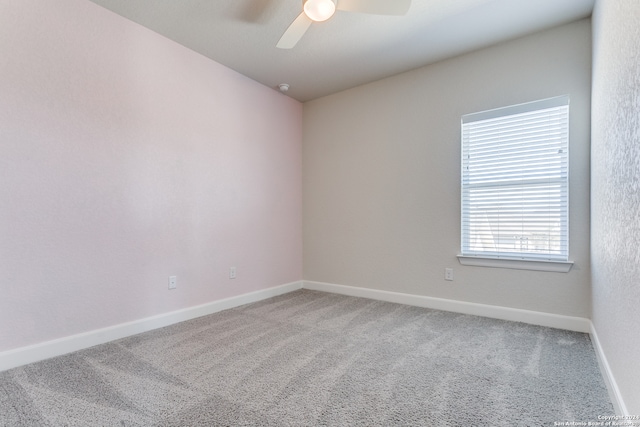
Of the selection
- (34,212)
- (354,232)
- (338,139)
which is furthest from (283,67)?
(34,212)

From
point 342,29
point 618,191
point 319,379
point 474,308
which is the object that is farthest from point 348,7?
point 474,308

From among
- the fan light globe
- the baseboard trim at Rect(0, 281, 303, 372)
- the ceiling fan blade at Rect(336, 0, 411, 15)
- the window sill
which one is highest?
the ceiling fan blade at Rect(336, 0, 411, 15)

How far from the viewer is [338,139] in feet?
12.7

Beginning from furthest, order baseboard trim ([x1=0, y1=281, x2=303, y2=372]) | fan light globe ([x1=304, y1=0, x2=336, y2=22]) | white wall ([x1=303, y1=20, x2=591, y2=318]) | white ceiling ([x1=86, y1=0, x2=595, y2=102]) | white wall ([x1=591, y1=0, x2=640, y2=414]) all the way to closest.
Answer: white wall ([x1=303, y1=20, x2=591, y2=318]), white ceiling ([x1=86, y1=0, x2=595, y2=102]), baseboard trim ([x1=0, y1=281, x2=303, y2=372]), fan light globe ([x1=304, y1=0, x2=336, y2=22]), white wall ([x1=591, y1=0, x2=640, y2=414])

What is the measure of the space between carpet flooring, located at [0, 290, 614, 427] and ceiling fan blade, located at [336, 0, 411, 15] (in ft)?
7.29

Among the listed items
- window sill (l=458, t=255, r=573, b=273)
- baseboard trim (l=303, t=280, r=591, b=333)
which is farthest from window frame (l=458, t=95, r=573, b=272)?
baseboard trim (l=303, t=280, r=591, b=333)

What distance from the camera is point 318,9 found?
6.08 ft

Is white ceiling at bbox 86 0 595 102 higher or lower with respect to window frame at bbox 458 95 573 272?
higher

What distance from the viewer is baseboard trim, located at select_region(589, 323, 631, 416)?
1.37 meters

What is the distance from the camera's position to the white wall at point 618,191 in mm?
1201

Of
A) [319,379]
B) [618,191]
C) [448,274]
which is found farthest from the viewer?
[448,274]

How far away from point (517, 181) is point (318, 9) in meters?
2.20

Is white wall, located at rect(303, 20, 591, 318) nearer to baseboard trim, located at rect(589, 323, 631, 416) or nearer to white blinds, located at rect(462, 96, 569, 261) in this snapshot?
white blinds, located at rect(462, 96, 569, 261)

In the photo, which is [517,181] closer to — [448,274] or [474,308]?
[448,274]
